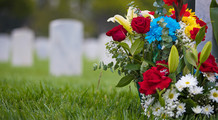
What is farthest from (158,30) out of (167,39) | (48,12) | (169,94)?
(48,12)

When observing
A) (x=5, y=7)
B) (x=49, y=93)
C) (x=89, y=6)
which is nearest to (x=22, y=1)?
(x=5, y=7)

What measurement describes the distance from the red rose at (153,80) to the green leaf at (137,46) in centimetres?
22

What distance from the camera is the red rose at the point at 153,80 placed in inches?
57.8

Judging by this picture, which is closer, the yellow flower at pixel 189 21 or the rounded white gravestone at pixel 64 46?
the yellow flower at pixel 189 21

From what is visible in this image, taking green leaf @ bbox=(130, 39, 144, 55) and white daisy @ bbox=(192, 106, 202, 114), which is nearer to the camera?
white daisy @ bbox=(192, 106, 202, 114)

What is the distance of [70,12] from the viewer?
2422 cm

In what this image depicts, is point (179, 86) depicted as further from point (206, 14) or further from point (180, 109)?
point (206, 14)

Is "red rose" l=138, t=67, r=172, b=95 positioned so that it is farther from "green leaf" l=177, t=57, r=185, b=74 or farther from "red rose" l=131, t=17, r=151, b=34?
"red rose" l=131, t=17, r=151, b=34

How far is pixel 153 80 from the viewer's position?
1464mm

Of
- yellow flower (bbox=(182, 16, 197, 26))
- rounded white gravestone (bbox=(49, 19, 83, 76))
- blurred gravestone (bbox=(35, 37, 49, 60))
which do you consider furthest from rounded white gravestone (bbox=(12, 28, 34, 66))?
yellow flower (bbox=(182, 16, 197, 26))

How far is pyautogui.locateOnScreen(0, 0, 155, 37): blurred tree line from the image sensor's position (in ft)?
63.3

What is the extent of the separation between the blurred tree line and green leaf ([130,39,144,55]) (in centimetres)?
1608

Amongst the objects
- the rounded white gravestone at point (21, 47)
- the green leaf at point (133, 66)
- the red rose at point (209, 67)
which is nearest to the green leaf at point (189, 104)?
the red rose at point (209, 67)

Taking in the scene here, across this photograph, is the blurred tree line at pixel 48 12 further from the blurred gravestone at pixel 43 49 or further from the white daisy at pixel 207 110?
the white daisy at pixel 207 110
